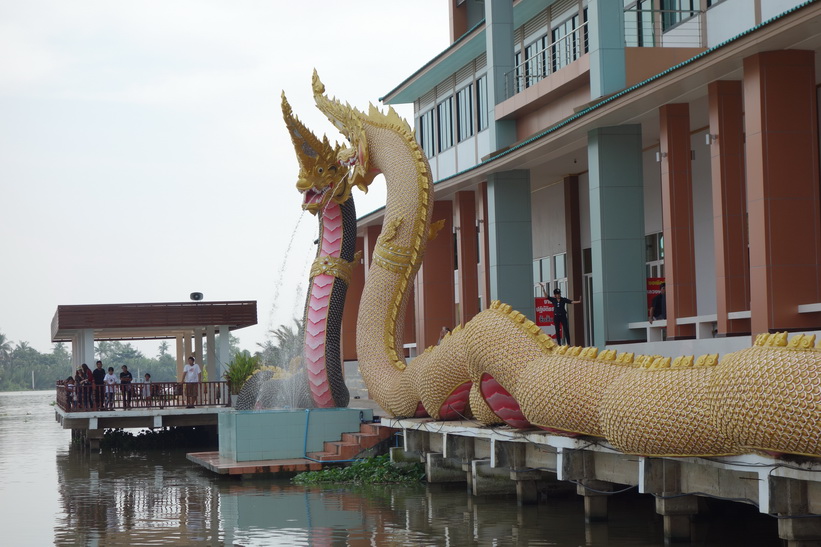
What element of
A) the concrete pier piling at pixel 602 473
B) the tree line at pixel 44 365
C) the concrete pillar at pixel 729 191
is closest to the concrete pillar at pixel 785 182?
the concrete pillar at pixel 729 191

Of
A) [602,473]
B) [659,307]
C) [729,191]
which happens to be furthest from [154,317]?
[602,473]

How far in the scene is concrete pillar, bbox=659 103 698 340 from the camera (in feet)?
56.8

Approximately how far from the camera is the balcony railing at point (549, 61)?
79.9 feet

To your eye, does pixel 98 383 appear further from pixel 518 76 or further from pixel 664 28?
pixel 664 28

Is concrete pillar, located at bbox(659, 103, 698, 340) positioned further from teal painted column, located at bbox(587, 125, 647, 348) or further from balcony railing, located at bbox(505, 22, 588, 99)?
balcony railing, located at bbox(505, 22, 588, 99)

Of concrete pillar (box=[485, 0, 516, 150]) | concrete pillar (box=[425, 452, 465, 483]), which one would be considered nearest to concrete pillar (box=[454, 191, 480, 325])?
concrete pillar (box=[485, 0, 516, 150])

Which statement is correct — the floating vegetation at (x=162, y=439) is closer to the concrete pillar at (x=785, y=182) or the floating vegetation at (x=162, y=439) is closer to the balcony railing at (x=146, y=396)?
the balcony railing at (x=146, y=396)

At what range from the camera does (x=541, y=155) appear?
21578 mm

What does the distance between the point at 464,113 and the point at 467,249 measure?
520cm

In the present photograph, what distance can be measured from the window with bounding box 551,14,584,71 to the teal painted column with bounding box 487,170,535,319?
3.13 meters

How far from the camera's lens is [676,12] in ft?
65.7

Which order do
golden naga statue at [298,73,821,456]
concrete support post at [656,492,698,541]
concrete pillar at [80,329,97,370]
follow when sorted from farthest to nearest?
concrete pillar at [80,329,97,370] < concrete support post at [656,492,698,541] < golden naga statue at [298,73,821,456]

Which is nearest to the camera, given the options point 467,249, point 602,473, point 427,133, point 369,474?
point 602,473

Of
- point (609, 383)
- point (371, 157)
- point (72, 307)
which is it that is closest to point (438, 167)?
point (72, 307)
